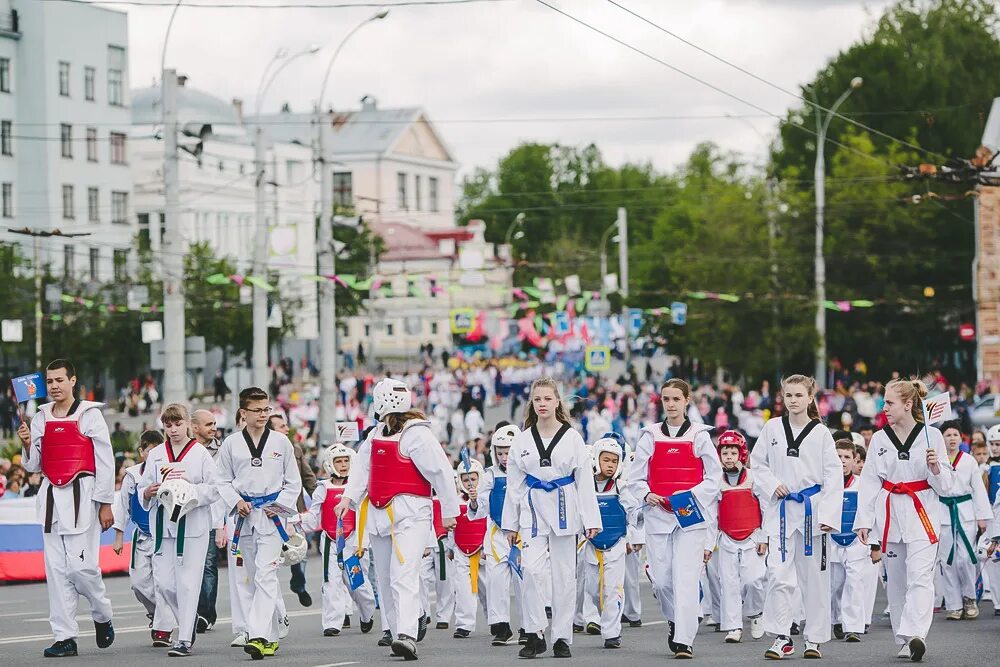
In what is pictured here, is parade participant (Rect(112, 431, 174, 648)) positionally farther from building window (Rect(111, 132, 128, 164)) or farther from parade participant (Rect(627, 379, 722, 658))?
building window (Rect(111, 132, 128, 164))

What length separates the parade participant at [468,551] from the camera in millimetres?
16188

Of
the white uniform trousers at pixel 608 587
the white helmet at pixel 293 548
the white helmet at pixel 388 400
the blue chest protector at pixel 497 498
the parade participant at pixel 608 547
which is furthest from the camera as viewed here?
the blue chest protector at pixel 497 498

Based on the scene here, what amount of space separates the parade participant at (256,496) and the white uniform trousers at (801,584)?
3.34 metres

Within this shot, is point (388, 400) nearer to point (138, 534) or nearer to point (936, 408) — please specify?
point (138, 534)

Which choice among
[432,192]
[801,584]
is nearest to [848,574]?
[801,584]

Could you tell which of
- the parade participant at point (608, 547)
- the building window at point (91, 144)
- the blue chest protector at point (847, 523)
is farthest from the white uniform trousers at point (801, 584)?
the building window at point (91, 144)

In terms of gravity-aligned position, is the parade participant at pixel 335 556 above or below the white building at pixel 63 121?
below

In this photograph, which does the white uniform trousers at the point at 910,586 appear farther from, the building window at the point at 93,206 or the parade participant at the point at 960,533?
the building window at the point at 93,206

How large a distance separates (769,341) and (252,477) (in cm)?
4319

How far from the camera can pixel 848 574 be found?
50.4ft

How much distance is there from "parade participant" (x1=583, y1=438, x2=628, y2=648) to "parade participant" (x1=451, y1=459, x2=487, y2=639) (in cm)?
102

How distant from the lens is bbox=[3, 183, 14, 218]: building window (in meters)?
73.5

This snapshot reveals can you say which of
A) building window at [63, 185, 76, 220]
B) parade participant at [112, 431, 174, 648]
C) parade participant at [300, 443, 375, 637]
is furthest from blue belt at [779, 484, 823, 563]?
building window at [63, 185, 76, 220]

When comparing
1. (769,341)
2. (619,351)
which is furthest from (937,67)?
(619,351)
